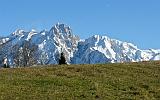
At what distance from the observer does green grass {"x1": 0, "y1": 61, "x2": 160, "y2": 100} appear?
121ft

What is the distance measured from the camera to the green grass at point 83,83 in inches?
1447

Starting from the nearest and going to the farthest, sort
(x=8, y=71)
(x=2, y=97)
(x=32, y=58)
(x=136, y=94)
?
(x=2, y=97) < (x=136, y=94) < (x=8, y=71) < (x=32, y=58)

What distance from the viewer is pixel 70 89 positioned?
3919 cm

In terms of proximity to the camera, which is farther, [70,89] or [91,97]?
[70,89]

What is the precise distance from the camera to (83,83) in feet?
137

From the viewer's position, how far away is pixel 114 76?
1829 inches

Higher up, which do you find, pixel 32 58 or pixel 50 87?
pixel 32 58

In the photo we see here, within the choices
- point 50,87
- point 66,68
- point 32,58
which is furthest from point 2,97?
point 32,58

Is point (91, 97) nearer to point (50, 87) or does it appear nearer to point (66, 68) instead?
point (50, 87)

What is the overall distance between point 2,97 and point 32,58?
109 metres

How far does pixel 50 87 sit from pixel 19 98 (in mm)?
5046

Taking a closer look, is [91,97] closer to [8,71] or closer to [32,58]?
[8,71]

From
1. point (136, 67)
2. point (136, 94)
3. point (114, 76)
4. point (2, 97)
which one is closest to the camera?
point (2, 97)

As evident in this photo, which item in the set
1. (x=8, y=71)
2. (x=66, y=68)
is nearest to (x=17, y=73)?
(x=8, y=71)
